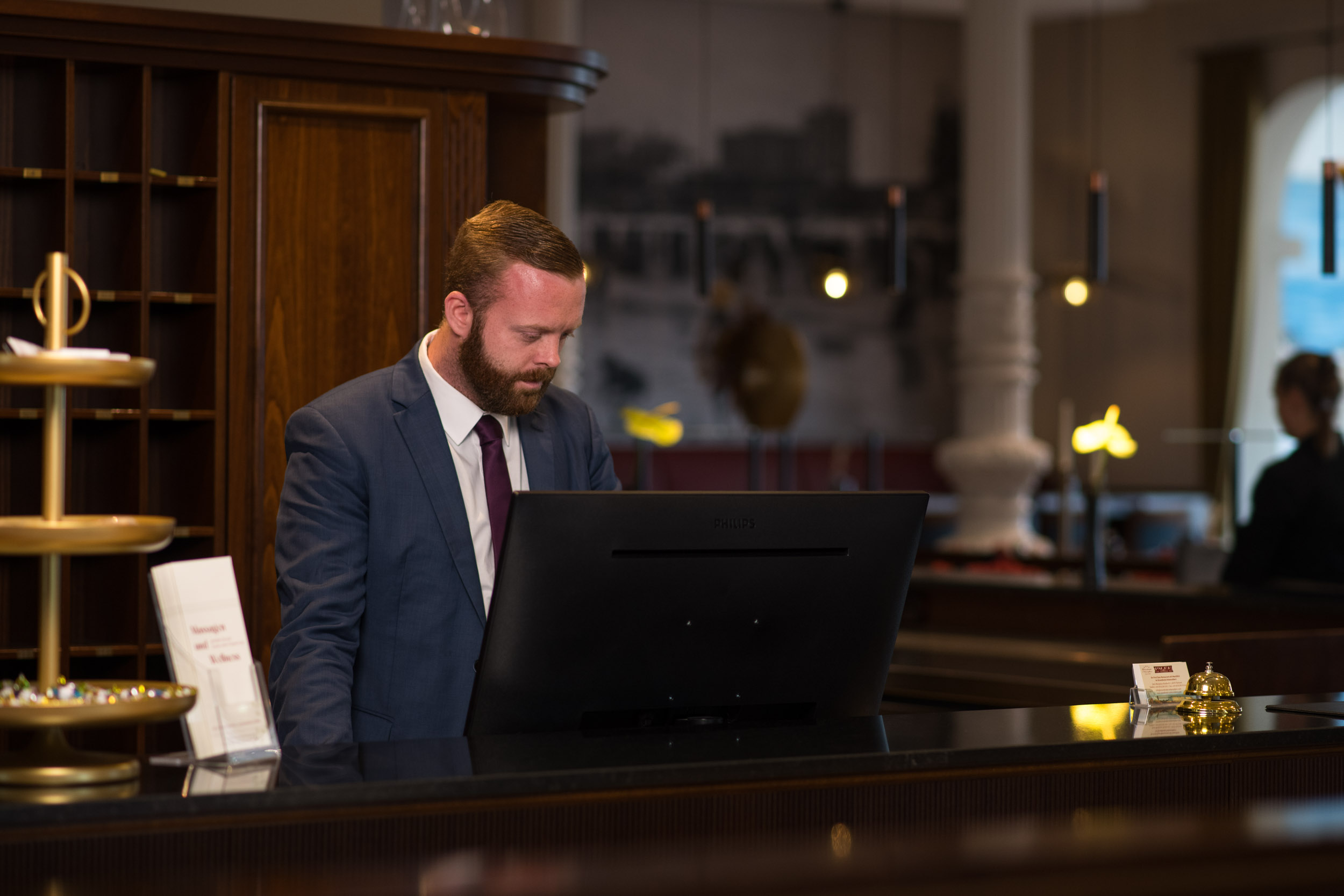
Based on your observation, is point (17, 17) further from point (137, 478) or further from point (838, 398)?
point (838, 398)

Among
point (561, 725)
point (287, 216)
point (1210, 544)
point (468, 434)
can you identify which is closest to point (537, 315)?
point (468, 434)

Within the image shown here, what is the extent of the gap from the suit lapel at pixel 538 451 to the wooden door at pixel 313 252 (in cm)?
152

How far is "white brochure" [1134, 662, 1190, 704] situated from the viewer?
2.05 metres

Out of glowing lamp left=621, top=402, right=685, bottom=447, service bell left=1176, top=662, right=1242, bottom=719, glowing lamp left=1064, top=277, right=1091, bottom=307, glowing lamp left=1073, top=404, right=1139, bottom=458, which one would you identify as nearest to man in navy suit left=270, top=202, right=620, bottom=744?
service bell left=1176, top=662, right=1242, bottom=719

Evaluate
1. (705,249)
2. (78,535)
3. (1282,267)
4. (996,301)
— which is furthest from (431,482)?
(1282,267)

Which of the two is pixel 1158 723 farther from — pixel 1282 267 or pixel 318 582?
pixel 1282 267

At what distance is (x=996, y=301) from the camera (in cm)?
783

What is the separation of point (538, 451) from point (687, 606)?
0.73m

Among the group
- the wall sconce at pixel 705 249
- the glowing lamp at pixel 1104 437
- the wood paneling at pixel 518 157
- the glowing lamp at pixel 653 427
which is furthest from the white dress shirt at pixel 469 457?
the glowing lamp at pixel 653 427

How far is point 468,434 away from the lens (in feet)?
7.38

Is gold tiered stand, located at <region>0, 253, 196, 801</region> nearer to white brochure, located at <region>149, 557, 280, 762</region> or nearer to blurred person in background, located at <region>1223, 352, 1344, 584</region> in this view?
white brochure, located at <region>149, 557, 280, 762</region>

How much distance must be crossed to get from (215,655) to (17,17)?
2.45 m

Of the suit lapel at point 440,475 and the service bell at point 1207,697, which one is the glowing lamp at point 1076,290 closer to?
the service bell at point 1207,697

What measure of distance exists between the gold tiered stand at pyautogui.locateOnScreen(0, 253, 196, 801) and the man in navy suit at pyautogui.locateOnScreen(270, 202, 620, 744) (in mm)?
637
